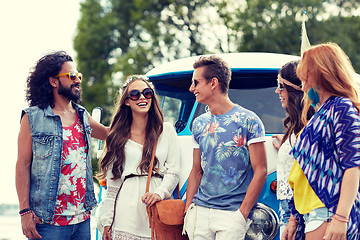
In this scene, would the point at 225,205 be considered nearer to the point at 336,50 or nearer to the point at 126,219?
the point at 126,219

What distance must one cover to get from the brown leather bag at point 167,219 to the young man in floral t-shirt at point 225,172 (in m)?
0.10

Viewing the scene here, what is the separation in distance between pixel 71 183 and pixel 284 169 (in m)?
1.71

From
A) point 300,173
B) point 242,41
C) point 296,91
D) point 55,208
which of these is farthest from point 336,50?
point 242,41

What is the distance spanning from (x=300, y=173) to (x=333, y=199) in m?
0.27

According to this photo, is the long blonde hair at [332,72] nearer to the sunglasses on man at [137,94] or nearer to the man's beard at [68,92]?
the sunglasses on man at [137,94]

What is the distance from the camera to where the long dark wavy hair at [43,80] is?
15.3ft

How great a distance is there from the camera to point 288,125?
4.30 m

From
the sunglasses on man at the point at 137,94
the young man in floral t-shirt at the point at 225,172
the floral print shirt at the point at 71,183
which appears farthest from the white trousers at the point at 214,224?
the sunglasses on man at the point at 137,94

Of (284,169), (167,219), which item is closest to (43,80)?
(167,219)

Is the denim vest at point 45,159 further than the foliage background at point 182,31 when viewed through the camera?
No

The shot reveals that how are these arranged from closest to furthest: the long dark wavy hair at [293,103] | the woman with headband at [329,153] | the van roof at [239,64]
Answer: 1. the woman with headband at [329,153]
2. the long dark wavy hair at [293,103]
3. the van roof at [239,64]

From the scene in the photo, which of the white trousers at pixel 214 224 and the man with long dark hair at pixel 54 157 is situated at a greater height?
the man with long dark hair at pixel 54 157

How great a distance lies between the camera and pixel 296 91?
165 inches

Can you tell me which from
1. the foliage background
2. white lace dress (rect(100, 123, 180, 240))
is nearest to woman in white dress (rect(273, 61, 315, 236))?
white lace dress (rect(100, 123, 180, 240))
